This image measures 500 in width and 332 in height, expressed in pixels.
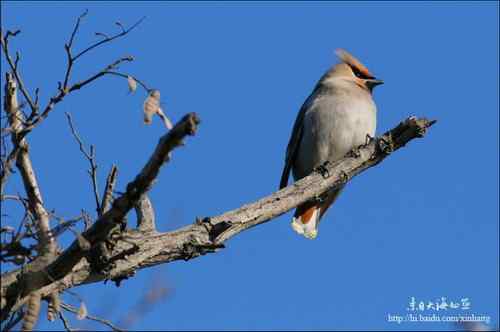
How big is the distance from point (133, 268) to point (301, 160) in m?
3.03

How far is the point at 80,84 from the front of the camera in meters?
3.61

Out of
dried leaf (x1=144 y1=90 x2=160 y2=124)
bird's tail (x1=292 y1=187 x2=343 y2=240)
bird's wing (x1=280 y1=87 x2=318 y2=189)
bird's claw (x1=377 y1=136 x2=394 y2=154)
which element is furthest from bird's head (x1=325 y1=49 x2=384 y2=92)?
dried leaf (x1=144 y1=90 x2=160 y2=124)

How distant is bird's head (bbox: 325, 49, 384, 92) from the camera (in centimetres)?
759

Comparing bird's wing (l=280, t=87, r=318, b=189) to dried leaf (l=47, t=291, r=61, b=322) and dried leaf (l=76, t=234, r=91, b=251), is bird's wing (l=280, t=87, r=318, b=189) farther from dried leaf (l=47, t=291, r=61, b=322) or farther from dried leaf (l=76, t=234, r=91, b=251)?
dried leaf (l=76, t=234, r=91, b=251)

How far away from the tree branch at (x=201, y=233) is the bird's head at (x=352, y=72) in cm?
231

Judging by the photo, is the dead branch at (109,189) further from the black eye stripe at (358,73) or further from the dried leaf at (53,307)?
the black eye stripe at (358,73)

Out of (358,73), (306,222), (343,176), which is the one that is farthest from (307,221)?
(358,73)

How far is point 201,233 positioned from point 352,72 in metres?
3.85

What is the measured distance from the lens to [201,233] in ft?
13.8

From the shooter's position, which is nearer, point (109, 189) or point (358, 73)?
point (109, 189)

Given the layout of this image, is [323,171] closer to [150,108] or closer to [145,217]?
[145,217]

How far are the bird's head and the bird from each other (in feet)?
0.69

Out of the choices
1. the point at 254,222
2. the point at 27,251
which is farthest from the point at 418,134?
the point at 27,251

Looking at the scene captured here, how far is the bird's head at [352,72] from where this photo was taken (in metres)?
7.59
